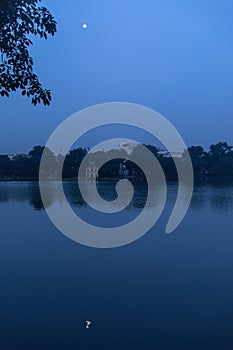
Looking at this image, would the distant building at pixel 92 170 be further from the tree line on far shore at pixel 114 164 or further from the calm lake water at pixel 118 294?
the calm lake water at pixel 118 294

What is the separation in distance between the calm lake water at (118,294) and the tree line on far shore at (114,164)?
1252 inches

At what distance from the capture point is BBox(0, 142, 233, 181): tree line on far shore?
41.4 m

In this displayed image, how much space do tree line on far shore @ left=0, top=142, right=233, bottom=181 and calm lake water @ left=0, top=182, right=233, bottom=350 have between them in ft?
104

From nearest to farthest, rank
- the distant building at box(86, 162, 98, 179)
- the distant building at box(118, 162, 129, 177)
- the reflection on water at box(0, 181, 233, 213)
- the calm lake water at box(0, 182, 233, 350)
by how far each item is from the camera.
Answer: the calm lake water at box(0, 182, 233, 350) < the reflection on water at box(0, 181, 233, 213) < the distant building at box(86, 162, 98, 179) < the distant building at box(118, 162, 129, 177)

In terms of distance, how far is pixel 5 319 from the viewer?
12.4 ft

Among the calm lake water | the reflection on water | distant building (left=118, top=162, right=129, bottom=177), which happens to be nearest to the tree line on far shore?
distant building (left=118, top=162, right=129, bottom=177)

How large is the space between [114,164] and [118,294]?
37.7 m

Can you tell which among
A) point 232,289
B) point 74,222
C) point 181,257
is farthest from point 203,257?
point 74,222

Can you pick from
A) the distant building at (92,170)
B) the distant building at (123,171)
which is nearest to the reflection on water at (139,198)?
the distant building at (92,170)

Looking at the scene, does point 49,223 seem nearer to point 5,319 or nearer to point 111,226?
point 111,226

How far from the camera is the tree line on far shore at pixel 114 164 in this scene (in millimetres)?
41406

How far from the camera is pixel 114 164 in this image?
139 ft

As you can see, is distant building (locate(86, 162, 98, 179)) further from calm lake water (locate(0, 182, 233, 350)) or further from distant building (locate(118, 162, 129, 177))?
calm lake water (locate(0, 182, 233, 350))

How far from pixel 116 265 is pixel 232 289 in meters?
2.01
